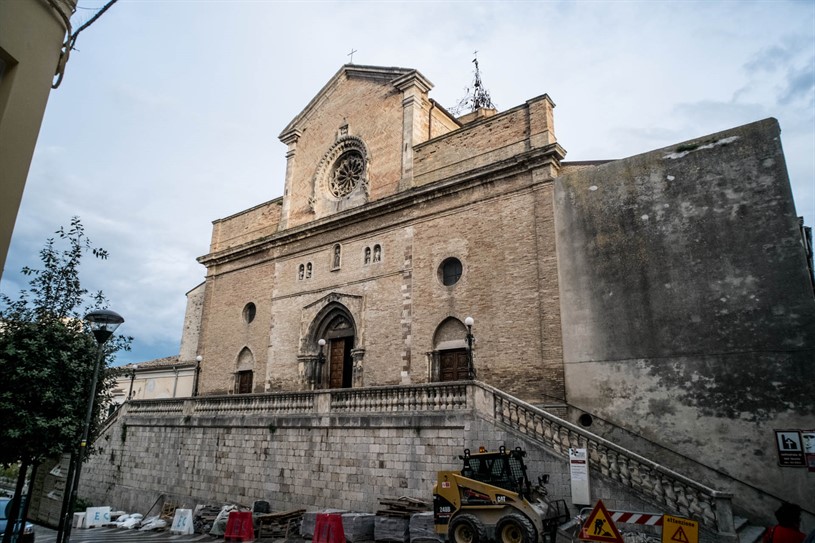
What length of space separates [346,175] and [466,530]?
50.4 ft

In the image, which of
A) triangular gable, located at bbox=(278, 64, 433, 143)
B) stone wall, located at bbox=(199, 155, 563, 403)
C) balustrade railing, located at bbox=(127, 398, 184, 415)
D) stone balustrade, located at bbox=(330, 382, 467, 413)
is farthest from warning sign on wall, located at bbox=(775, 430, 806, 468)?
balustrade railing, located at bbox=(127, 398, 184, 415)

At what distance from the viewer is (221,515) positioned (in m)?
13.6

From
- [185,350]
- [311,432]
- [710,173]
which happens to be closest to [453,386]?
[311,432]

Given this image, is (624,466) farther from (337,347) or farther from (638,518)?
(337,347)

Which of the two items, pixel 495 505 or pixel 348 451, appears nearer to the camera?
pixel 495 505

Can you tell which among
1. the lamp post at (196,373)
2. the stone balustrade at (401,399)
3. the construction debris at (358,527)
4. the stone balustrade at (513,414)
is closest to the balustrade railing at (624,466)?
the stone balustrade at (513,414)

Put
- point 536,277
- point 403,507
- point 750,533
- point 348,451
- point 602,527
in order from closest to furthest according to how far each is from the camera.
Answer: point 602,527
point 750,533
point 403,507
point 348,451
point 536,277

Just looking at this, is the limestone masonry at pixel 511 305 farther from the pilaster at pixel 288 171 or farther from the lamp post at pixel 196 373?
the lamp post at pixel 196 373

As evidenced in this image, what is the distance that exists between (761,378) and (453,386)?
6.27 metres

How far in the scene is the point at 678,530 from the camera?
23.8ft

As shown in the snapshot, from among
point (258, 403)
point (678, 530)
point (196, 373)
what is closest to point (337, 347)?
point (258, 403)

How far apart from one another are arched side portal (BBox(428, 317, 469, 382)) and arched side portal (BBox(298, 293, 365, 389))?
10.6 ft

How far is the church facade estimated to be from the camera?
38.3 ft

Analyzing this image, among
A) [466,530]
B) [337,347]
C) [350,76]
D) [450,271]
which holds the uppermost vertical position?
[350,76]
